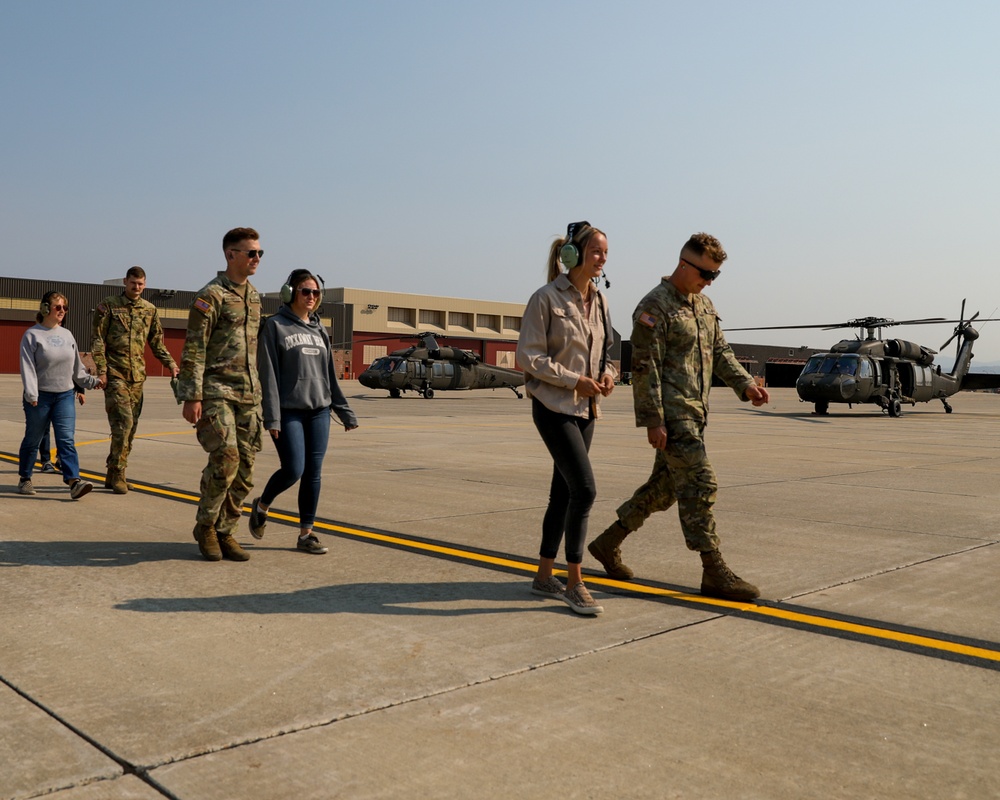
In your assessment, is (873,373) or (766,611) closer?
(766,611)

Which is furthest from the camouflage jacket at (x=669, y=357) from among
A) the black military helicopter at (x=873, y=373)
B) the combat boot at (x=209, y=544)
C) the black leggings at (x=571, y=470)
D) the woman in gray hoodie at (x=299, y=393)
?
the black military helicopter at (x=873, y=373)

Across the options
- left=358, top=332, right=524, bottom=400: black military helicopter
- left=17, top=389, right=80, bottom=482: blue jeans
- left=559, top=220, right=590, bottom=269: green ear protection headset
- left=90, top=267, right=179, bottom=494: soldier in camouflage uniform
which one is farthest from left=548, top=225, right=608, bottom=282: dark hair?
left=358, top=332, right=524, bottom=400: black military helicopter

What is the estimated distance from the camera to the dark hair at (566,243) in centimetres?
481

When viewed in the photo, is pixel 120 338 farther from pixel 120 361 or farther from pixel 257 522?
pixel 257 522

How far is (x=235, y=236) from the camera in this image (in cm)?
579

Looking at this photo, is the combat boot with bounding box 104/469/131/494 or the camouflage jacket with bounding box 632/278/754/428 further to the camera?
the combat boot with bounding box 104/469/131/494

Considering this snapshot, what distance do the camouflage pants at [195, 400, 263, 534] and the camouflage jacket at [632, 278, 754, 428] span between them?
2.40 m

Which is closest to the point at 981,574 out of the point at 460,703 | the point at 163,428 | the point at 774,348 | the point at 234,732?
the point at 460,703

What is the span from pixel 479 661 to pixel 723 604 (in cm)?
157

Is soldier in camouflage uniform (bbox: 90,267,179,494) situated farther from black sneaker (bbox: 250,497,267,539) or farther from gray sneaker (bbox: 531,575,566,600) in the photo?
gray sneaker (bbox: 531,575,566,600)

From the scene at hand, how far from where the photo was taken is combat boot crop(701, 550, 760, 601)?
484 centimetres

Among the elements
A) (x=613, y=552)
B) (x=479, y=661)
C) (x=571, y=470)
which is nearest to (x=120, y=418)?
(x=613, y=552)

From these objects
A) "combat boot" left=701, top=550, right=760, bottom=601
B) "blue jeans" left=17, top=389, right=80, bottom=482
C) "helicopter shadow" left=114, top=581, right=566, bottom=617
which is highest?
"blue jeans" left=17, top=389, right=80, bottom=482

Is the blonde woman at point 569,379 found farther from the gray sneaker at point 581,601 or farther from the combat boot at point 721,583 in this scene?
the combat boot at point 721,583
